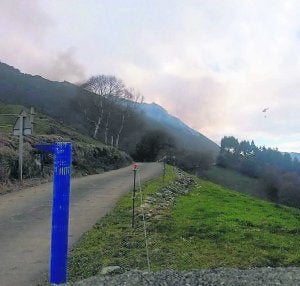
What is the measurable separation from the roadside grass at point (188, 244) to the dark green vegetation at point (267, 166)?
72.6 m

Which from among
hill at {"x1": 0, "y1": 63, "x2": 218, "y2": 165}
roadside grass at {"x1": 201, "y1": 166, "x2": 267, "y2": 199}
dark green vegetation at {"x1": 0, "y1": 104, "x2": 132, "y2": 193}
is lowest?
roadside grass at {"x1": 201, "y1": 166, "x2": 267, "y2": 199}

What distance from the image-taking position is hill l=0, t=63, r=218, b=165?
83688mm

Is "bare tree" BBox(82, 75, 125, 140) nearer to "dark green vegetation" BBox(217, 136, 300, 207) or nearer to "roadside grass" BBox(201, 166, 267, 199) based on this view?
"roadside grass" BBox(201, 166, 267, 199)

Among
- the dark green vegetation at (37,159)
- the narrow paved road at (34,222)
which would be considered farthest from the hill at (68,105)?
the narrow paved road at (34,222)

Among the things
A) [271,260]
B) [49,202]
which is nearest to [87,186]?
[49,202]

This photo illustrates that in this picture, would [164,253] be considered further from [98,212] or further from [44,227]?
[98,212]

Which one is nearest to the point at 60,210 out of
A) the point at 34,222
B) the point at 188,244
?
the point at 188,244

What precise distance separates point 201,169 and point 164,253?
82.0 meters

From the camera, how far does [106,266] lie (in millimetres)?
8711

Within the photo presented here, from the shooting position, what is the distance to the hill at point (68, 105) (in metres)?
83.7

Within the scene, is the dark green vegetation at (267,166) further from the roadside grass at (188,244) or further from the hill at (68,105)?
the roadside grass at (188,244)

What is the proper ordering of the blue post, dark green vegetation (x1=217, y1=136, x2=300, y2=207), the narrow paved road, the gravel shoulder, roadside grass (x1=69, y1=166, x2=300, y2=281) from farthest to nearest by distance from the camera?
dark green vegetation (x1=217, y1=136, x2=300, y2=207) → the narrow paved road → roadside grass (x1=69, y1=166, x2=300, y2=281) → the blue post → the gravel shoulder

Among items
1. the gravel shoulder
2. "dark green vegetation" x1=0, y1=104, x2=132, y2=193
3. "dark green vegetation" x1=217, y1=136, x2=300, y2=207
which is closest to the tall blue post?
the gravel shoulder

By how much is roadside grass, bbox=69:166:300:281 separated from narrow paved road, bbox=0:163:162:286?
0.72 meters
